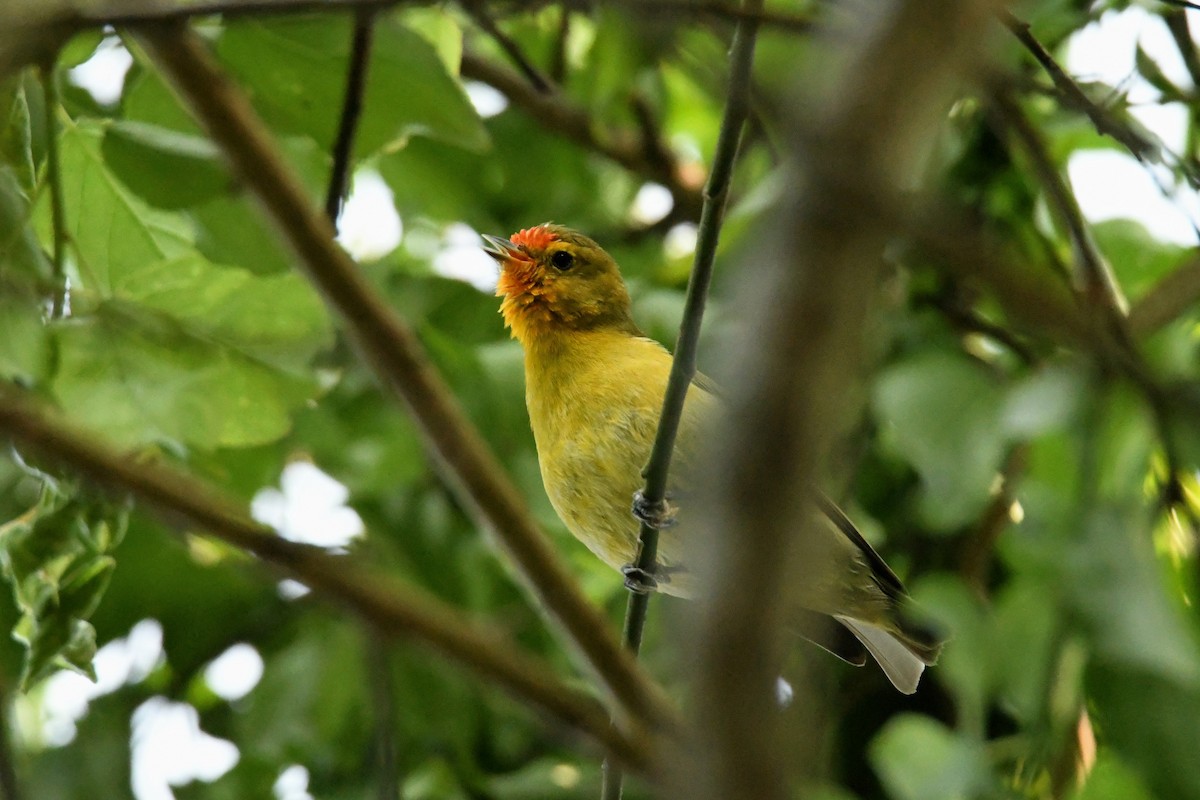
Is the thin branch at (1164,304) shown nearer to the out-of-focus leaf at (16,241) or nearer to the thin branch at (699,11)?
the thin branch at (699,11)

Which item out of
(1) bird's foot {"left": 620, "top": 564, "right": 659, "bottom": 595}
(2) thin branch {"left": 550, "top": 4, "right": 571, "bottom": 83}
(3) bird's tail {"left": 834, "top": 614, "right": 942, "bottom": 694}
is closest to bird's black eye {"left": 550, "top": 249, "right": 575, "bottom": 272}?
(2) thin branch {"left": 550, "top": 4, "right": 571, "bottom": 83}

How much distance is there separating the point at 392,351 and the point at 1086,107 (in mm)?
1372

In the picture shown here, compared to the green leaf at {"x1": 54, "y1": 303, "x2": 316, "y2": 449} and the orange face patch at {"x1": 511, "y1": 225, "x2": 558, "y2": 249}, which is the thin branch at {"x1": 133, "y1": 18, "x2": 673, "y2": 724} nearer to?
the green leaf at {"x1": 54, "y1": 303, "x2": 316, "y2": 449}

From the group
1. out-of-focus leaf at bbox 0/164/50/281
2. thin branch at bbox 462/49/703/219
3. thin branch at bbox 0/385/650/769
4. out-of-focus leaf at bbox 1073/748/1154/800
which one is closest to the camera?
thin branch at bbox 0/385/650/769

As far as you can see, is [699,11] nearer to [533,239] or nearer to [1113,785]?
[1113,785]

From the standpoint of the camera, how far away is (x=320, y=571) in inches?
41.7

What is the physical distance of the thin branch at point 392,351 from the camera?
1.17 m

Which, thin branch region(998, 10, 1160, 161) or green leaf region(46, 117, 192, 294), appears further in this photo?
green leaf region(46, 117, 192, 294)

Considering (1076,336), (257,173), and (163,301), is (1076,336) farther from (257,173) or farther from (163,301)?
(163,301)

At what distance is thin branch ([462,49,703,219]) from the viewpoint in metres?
4.61

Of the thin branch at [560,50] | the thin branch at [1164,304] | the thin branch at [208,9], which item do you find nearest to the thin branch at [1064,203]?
the thin branch at [1164,304]

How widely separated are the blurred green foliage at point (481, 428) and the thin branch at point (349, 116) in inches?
8.6

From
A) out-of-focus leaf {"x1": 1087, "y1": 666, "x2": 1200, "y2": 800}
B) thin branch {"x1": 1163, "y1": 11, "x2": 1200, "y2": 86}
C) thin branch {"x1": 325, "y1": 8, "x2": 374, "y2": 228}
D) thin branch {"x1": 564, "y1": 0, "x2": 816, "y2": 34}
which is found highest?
thin branch {"x1": 1163, "y1": 11, "x2": 1200, "y2": 86}

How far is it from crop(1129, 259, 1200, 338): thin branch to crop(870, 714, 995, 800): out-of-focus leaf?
0.87m
